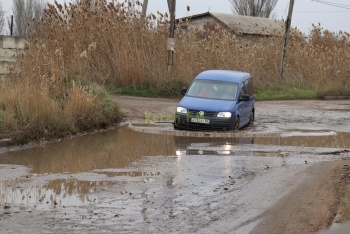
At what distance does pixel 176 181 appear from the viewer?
37.1 feet

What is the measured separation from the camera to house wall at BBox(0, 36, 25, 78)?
20094mm

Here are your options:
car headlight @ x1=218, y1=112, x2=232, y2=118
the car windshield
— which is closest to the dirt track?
car headlight @ x1=218, y1=112, x2=232, y2=118

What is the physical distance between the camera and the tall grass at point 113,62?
56.4 ft

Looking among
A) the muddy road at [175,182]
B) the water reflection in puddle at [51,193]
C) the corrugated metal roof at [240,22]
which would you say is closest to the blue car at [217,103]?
the muddy road at [175,182]

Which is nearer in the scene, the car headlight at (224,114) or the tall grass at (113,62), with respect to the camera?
the tall grass at (113,62)

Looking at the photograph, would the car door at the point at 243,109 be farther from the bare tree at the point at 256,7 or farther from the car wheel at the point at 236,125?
the bare tree at the point at 256,7

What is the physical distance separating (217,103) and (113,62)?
1148 cm

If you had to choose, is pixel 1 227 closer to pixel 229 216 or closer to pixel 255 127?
pixel 229 216

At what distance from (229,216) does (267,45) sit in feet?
104

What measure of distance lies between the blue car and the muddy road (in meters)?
0.42

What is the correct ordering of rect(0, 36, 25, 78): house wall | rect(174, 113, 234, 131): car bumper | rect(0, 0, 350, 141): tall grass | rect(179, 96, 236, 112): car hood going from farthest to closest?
rect(0, 36, 25, 78): house wall
rect(179, 96, 236, 112): car hood
rect(174, 113, 234, 131): car bumper
rect(0, 0, 350, 141): tall grass

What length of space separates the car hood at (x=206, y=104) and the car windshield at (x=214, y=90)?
15.5 inches

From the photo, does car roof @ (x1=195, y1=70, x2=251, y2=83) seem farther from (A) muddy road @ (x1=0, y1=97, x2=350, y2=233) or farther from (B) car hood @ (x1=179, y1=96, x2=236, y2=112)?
(A) muddy road @ (x1=0, y1=97, x2=350, y2=233)

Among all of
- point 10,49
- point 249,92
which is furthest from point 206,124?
point 10,49
